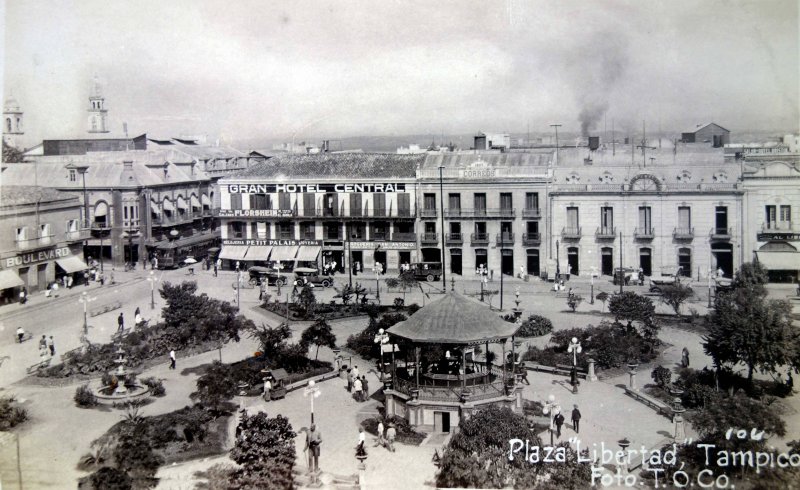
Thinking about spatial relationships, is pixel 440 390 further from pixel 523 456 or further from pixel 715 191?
pixel 715 191

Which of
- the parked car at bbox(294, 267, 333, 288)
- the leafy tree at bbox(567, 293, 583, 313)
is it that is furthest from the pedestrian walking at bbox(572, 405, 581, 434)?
the parked car at bbox(294, 267, 333, 288)

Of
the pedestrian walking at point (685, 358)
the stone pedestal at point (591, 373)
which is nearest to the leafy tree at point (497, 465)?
the stone pedestal at point (591, 373)

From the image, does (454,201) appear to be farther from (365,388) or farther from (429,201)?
(365,388)

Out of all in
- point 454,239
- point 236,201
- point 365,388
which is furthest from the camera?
point 454,239

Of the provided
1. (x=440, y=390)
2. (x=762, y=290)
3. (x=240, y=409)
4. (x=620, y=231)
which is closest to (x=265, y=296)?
(x=240, y=409)

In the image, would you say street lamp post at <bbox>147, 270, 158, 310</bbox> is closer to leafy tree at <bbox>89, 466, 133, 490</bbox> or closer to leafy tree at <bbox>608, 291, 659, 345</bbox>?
leafy tree at <bbox>89, 466, 133, 490</bbox>

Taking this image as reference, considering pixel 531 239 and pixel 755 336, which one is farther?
pixel 531 239

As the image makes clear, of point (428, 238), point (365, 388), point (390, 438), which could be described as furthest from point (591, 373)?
point (428, 238)

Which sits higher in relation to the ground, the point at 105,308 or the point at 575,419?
the point at 105,308
